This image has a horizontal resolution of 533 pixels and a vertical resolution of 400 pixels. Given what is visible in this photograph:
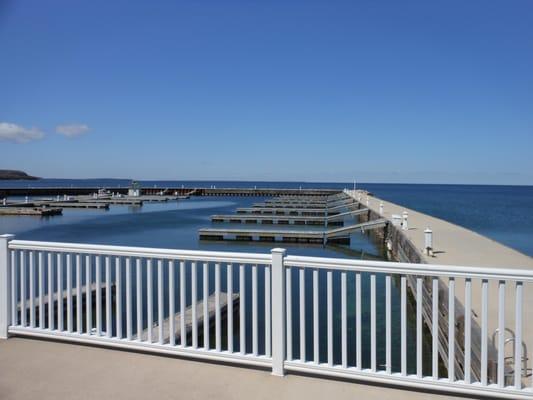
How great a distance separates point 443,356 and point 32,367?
5.71m

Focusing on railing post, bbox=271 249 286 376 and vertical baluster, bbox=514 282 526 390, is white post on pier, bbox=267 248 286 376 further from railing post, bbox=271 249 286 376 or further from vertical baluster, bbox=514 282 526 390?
vertical baluster, bbox=514 282 526 390

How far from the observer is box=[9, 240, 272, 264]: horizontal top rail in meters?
3.51

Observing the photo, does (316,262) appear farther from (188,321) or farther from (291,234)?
(291,234)

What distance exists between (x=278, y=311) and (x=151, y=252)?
1.18m

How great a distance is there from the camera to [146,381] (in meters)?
3.34

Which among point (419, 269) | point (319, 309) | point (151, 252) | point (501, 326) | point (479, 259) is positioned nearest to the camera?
point (501, 326)

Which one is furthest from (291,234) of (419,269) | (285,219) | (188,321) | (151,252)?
(419,269)

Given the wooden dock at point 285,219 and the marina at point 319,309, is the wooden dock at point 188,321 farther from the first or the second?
the wooden dock at point 285,219

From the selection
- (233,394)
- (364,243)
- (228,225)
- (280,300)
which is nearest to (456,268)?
(280,300)

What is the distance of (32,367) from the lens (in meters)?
3.58

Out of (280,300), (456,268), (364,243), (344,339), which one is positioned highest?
(456,268)

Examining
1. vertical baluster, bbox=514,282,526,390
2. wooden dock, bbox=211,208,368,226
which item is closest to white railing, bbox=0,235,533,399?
vertical baluster, bbox=514,282,526,390

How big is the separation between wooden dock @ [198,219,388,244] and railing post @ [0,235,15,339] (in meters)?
16.9

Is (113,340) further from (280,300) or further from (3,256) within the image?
(280,300)
